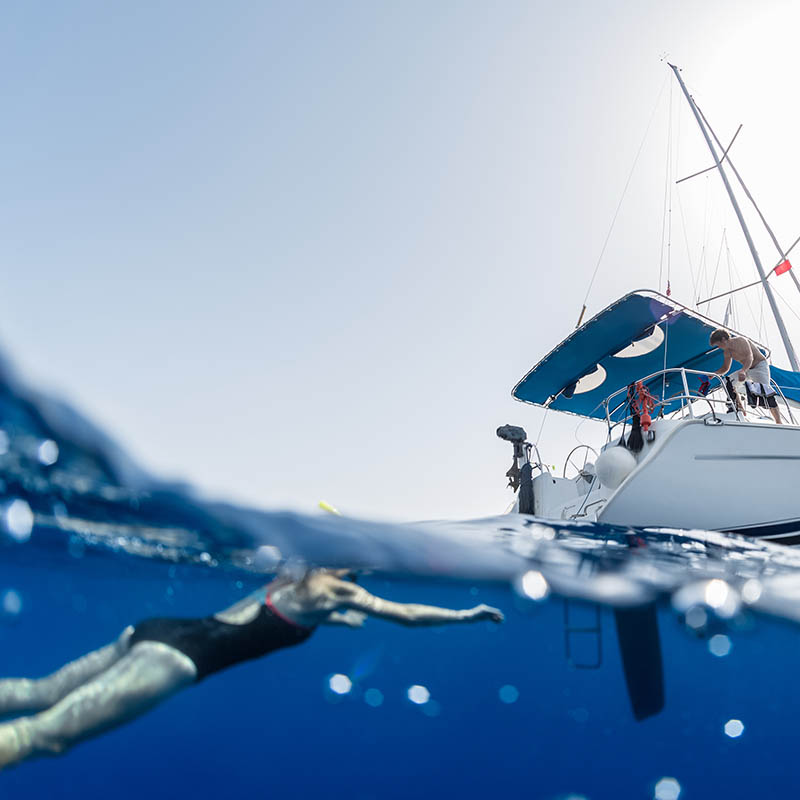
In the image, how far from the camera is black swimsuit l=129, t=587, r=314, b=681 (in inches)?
142

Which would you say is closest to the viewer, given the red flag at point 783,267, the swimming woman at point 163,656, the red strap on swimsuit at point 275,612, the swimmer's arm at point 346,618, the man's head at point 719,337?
the swimming woman at point 163,656

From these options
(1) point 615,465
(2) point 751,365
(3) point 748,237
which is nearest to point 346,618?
(1) point 615,465

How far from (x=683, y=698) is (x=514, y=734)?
2.14 metres

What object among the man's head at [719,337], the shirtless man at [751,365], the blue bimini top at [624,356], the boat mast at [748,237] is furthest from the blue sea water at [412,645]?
the boat mast at [748,237]

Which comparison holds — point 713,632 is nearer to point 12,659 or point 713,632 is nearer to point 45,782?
point 45,782

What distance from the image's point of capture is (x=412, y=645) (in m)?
6.46

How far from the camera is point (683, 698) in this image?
6203 mm

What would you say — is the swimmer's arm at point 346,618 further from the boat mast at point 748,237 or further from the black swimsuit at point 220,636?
the boat mast at point 748,237

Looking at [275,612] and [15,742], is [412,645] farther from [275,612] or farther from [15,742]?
[15,742]

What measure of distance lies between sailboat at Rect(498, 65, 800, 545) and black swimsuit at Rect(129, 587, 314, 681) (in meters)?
3.83

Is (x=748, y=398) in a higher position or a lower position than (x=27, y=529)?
higher

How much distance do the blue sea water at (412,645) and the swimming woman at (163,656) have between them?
0.40 meters

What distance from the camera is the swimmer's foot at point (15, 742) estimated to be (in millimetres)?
2863

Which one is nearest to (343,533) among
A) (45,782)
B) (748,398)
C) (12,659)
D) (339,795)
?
(45,782)
